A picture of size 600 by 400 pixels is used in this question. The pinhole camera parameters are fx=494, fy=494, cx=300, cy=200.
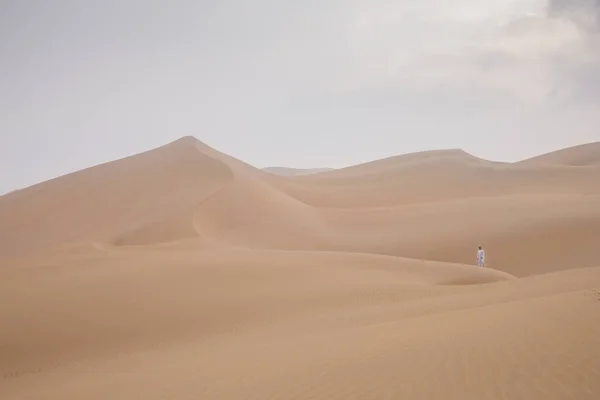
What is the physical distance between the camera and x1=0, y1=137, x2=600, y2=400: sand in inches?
204

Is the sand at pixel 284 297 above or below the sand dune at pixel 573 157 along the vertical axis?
below

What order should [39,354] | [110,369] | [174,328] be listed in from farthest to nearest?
[174,328]
[39,354]
[110,369]

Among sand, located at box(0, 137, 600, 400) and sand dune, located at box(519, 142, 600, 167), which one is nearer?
sand, located at box(0, 137, 600, 400)

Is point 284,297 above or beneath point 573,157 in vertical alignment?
beneath

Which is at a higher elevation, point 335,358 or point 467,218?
point 467,218

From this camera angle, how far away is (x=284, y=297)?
37.9ft

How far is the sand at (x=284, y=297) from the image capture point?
17.0 ft

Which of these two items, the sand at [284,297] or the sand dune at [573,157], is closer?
the sand at [284,297]

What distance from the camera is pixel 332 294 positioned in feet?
38.4

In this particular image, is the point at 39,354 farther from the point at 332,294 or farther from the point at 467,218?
the point at 467,218

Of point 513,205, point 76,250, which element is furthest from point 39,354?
point 513,205

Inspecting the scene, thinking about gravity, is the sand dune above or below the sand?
above

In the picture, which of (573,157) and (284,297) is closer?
(284,297)

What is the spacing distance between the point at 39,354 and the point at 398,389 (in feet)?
24.0
